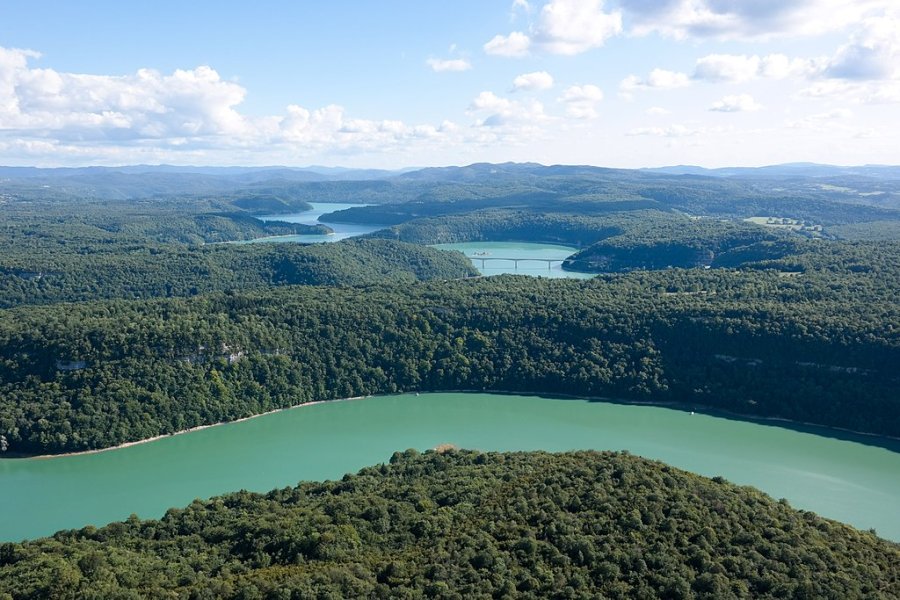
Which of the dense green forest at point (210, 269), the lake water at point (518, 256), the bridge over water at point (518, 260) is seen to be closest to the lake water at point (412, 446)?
the dense green forest at point (210, 269)

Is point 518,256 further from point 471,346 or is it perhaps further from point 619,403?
point 619,403

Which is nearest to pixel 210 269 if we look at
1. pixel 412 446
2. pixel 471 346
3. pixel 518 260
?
pixel 471 346

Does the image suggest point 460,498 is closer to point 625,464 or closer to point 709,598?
point 625,464

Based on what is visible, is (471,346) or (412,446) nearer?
(412,446)

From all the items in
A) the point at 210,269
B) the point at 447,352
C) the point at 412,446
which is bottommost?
the point at 412,446

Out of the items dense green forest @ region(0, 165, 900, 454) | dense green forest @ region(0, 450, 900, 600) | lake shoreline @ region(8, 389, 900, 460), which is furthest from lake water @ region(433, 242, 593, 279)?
dense green forest @ region(0, 450, 900, 600)

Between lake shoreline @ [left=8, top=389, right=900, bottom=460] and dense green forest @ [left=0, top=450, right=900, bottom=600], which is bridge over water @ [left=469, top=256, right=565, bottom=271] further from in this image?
dense green forest @ [left=0, top=450, right=900, bottom=600]
